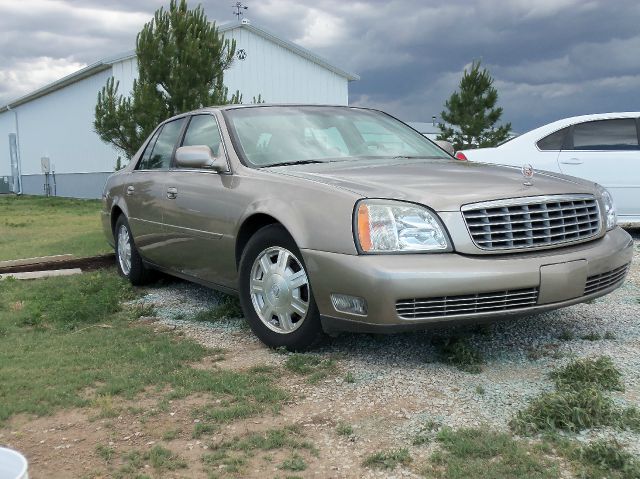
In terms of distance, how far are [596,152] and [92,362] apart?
6792 mm

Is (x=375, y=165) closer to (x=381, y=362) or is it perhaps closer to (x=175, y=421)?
(x=381, y=362)

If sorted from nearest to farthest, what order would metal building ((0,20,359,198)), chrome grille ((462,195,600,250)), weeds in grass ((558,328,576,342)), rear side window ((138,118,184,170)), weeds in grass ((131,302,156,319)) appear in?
chrome grille ((462,195,600,250)) → weeds in grass ((558,328,576,342)) → weeds in grass ((131,302,156,319)) → rear side window ((138,118,184,170)) → metal building ((0,20,359,198))

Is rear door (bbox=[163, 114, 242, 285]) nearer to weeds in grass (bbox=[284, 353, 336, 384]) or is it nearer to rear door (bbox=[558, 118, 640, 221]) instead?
weeds in grass (bbox=[284, 353, 336, 384])

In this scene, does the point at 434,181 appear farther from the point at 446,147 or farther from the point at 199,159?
the point at 446,147

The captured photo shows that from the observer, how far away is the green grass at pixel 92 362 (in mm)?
3654

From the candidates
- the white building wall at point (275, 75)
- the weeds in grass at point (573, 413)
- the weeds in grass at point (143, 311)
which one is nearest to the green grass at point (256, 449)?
the weeds in grass at point (573, 413)

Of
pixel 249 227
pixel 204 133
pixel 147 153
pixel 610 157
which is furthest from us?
pixel 610 157

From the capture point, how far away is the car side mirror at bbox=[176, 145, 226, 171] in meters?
4.90

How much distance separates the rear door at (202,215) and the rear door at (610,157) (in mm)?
5071

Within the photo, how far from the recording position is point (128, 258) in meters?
6.90

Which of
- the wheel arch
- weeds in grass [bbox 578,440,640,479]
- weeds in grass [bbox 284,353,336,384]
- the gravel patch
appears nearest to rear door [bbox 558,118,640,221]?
the gravel patch

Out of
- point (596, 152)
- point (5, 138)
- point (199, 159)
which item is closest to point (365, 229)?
point (199, 159)

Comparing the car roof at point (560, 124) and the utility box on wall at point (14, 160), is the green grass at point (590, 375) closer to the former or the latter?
the car roof at point (560, 124)

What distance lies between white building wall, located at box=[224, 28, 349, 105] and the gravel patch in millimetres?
20458
